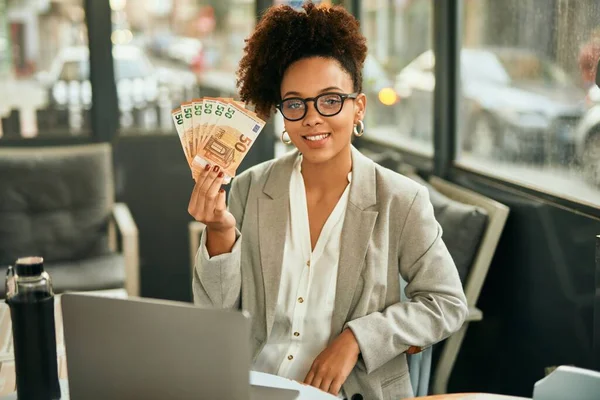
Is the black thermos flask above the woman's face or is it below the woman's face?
below

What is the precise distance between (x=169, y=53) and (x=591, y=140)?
108 inches

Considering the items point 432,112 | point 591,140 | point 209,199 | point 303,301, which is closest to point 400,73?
point 432,112

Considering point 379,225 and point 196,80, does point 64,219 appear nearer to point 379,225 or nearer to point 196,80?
point 196,80

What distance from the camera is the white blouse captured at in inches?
70.7

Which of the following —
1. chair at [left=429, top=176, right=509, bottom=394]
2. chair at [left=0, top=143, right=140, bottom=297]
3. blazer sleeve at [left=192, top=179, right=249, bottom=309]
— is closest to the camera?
blazer sleeve at [left=192, top=179, right=249, bottom=309]

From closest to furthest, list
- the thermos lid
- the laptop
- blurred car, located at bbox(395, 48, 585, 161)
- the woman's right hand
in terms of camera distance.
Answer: the laptop → the thermos lid → the woman's right hand → blurred car, located at bbox(395, 48, 585, 161)

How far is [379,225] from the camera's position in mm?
1832

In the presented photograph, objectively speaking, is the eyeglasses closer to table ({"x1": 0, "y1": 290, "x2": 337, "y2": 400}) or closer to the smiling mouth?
the smiling mouth

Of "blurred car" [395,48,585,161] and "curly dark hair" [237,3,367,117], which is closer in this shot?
"curly dark hair" [237,3,367,117]

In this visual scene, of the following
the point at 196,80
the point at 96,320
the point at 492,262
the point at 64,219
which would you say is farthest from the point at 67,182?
the point at 96,320

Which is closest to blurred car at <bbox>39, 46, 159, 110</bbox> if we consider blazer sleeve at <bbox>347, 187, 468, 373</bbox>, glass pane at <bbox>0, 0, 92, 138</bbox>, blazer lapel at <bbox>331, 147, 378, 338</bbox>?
glass pane at <bbox>0, 0, 92, 138</bbox>

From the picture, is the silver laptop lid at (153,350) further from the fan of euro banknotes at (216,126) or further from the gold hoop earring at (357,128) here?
the gold hoop earring at (357,128)

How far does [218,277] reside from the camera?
1.76 metres

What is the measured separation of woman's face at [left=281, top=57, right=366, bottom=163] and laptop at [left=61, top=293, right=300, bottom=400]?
834 millimetres
